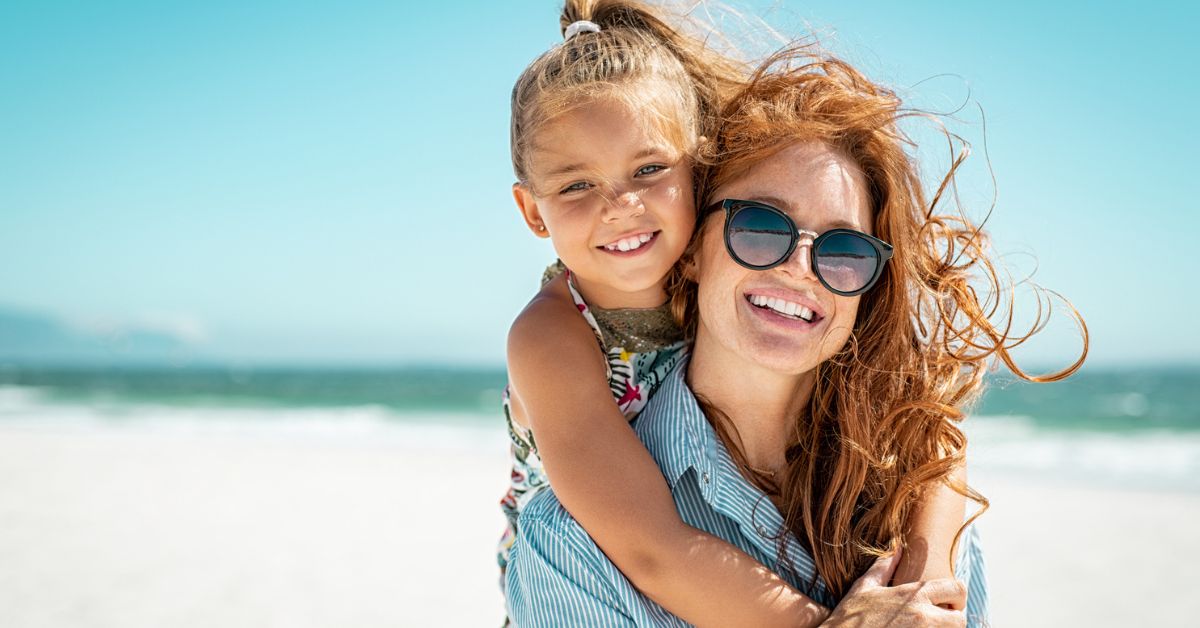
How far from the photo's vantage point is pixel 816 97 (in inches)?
93.5

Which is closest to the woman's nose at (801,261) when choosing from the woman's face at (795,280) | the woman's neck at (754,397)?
the woman's face at (795,280)

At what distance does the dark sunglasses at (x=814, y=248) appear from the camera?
218 centimetres

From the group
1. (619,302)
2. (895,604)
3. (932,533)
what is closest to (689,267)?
(619,302)

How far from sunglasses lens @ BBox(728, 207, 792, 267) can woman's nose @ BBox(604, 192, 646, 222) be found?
39cm

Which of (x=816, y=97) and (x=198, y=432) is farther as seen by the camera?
(x=198, y=432)

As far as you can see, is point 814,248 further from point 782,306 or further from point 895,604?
point 895,604

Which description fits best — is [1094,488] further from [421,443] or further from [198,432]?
[198,432]

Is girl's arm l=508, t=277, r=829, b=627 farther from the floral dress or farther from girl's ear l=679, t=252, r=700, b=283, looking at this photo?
girl's ear l=679, t=252, r=700, b=283

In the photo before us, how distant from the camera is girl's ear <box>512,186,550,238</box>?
9.76 ft

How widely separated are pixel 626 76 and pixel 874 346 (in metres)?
1.11

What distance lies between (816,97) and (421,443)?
52.8 feet

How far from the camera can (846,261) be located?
7.22ft

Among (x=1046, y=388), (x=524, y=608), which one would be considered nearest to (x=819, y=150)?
(x=524, y=608)

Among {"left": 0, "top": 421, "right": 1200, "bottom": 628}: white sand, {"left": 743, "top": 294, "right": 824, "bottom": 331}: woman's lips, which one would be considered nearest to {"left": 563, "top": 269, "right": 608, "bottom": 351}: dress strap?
{"left": 743, "top": 294, "right": 824, "bottom": 331}: woman's lips
